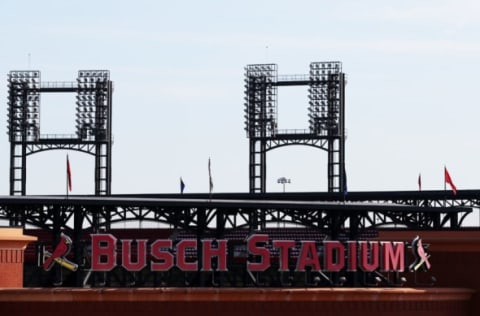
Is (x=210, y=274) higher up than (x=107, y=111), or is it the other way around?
(x=107, y=111)

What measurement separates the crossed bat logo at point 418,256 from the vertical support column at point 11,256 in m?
25.9

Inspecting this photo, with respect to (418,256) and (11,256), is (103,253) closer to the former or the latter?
(11,256)

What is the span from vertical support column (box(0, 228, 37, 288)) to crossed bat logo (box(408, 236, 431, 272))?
25.9 meters

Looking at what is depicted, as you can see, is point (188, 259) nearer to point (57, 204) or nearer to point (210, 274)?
point (210, 274)

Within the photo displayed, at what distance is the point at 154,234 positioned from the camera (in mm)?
→ 123688

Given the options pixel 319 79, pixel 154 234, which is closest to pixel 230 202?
pixel 154 234

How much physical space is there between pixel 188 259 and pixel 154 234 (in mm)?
17585

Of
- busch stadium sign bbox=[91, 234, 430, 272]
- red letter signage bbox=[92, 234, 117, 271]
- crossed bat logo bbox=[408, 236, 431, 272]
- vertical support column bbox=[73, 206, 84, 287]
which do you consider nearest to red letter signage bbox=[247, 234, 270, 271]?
busch stadium sign bbox=[91, 234, 430, 272]

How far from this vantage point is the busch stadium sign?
3521 inches

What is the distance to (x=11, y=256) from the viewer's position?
87.8 meters

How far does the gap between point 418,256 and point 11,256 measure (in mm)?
27975

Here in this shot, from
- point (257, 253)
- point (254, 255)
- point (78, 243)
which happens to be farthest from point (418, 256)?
point (78, 243)

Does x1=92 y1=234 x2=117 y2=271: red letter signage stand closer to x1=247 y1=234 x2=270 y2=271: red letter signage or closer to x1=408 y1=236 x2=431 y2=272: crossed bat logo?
x1=247 y1=234 x2=270 y2=271: red letter signage
